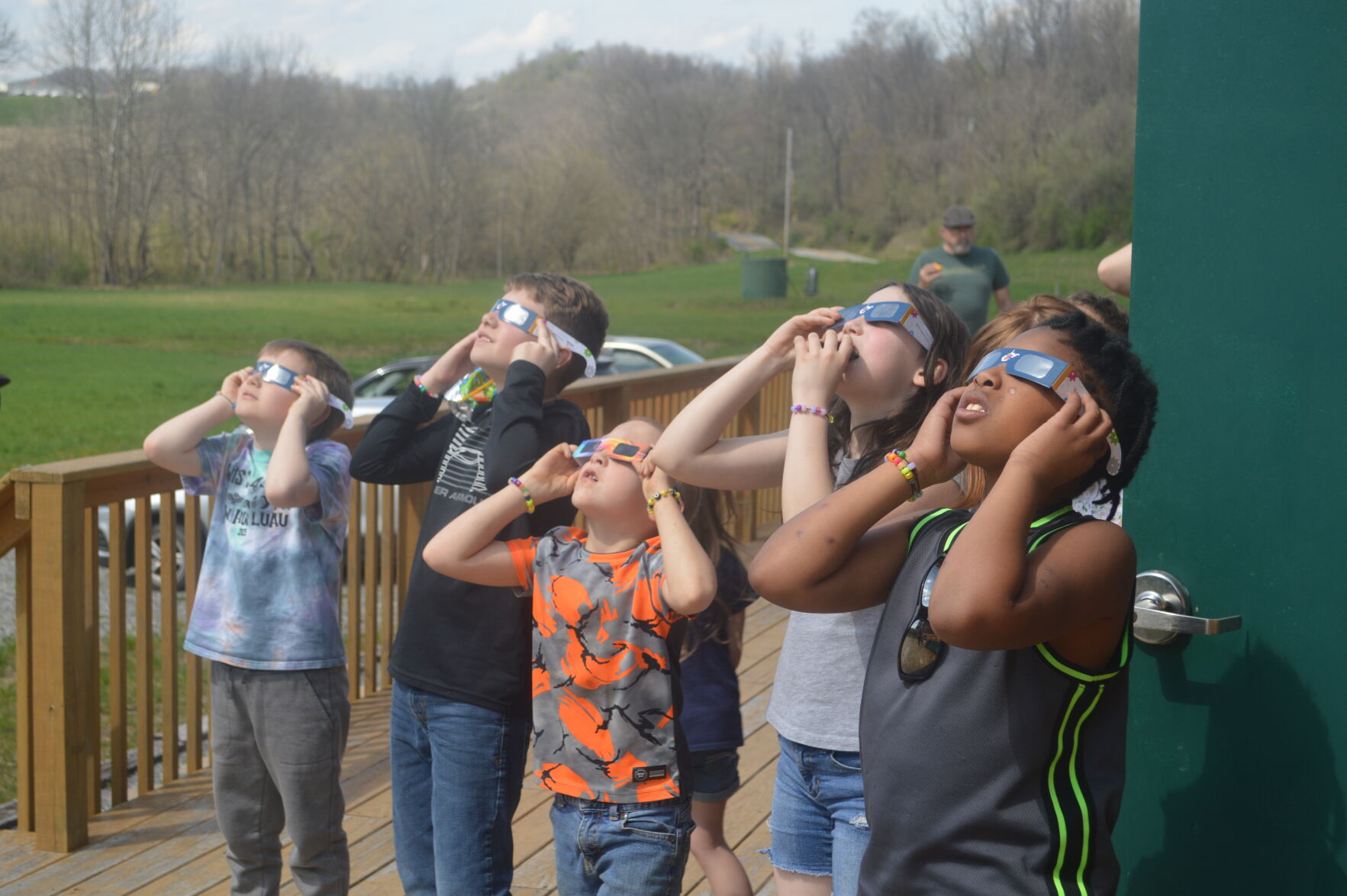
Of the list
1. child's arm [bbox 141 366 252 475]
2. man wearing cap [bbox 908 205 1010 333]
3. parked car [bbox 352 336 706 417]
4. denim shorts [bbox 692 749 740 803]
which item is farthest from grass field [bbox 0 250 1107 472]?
parked car [bbox 352 336 706 417]

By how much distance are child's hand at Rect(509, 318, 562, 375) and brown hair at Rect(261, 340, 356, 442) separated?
0.65m

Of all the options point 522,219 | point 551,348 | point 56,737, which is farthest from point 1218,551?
point 522,219

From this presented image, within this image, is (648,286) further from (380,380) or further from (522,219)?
(380,380)

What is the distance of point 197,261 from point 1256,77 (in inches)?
1194

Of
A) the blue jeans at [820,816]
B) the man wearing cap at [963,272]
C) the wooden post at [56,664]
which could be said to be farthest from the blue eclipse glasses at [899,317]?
the man wearing cap at [963,272]

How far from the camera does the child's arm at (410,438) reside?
3.07 metres

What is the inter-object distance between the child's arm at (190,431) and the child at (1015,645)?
6.63ft

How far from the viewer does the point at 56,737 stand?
3713mm

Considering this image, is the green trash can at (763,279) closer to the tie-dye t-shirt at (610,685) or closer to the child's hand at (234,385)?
the child's hand at (234,385)

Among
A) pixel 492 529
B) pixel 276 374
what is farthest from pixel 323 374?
pixel 492 529

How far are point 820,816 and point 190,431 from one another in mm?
1967

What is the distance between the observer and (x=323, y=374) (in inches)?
126

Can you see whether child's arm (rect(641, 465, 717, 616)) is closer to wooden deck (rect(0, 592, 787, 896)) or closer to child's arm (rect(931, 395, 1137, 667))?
Result: child's arm (rect(931, 395, 1137, 667))

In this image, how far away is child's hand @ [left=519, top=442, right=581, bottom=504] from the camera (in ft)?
8.21
